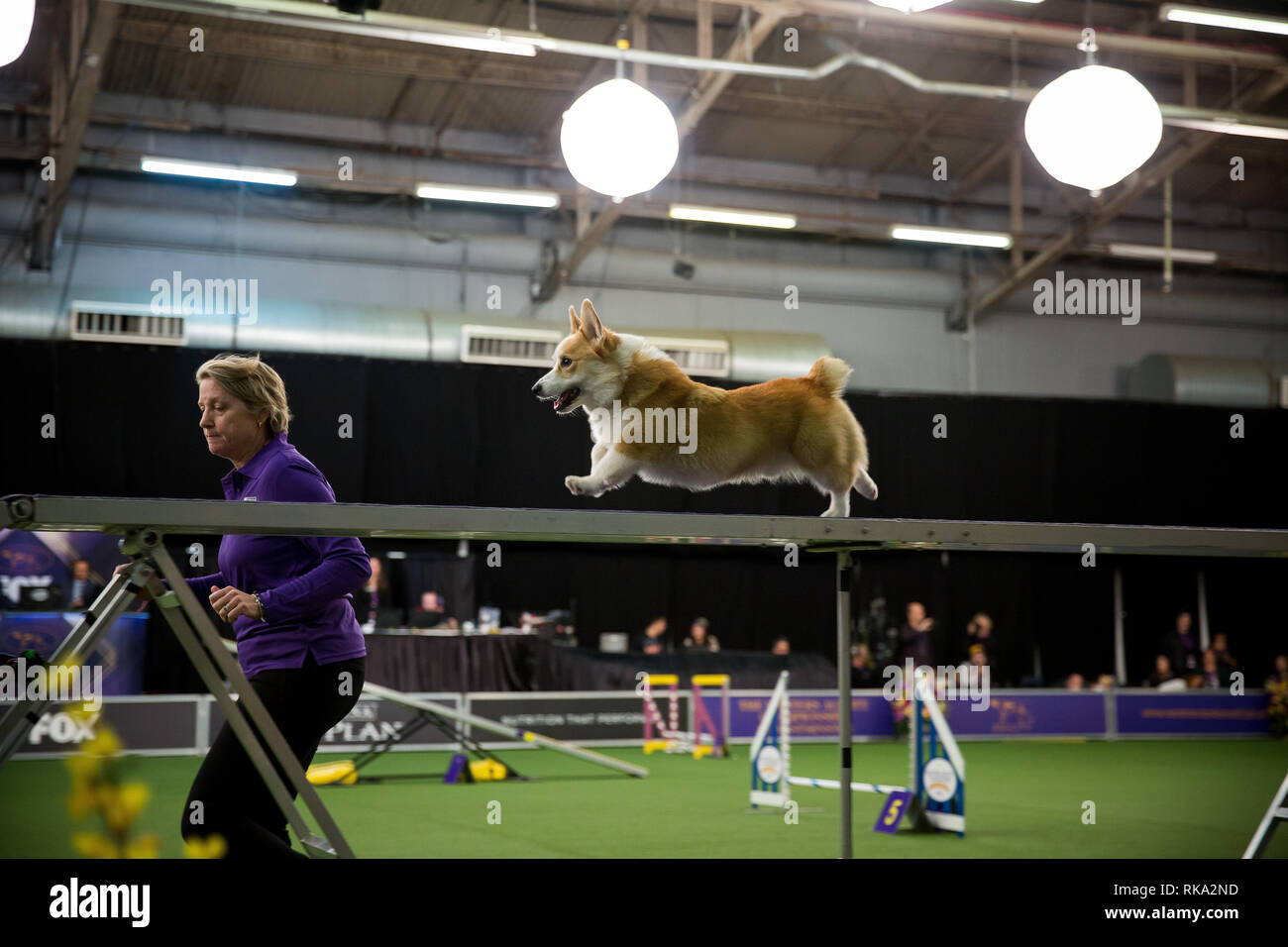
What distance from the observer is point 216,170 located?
11305 millimetres

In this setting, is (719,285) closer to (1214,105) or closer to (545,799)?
(1214,105)

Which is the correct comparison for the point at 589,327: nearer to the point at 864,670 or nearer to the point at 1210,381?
the point at 864,670

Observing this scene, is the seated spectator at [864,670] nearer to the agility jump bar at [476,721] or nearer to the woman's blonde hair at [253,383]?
the agility jump bar at [476,721]

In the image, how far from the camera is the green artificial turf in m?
5.39

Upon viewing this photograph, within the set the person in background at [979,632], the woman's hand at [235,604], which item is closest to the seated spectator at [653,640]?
the person in background at [979,632]

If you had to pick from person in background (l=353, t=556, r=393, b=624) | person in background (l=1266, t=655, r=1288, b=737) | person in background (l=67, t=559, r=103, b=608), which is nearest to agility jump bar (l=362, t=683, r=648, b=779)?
person in background (l=353, t=556, r=393, b=624)

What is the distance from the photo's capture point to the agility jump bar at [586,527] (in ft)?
7.17

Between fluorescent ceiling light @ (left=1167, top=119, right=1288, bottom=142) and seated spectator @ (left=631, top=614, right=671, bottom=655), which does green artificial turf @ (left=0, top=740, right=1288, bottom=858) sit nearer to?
seated spectator @ (left=631, top=614, right=671, bottom=655)

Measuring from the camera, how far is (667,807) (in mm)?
6750

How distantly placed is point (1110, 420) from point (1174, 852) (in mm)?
9521

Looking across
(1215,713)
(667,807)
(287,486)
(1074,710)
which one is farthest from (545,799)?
(1215,713)

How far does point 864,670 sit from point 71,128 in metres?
9.45

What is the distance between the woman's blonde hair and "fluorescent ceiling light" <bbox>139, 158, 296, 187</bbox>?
9.33m

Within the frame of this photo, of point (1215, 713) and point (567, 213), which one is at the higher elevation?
point (567, 213)
